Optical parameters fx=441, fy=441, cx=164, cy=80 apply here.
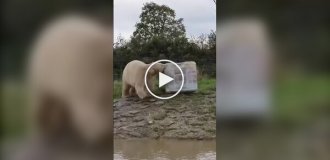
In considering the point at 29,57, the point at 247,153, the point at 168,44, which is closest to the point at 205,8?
the point at 168,44

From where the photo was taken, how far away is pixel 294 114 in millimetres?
1923

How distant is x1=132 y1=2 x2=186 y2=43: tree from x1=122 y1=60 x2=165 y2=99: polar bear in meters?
0.22

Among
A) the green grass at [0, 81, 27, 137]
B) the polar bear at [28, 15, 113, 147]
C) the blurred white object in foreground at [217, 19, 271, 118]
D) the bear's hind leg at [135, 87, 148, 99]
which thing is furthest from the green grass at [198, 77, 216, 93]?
the green grass at [0, 81, 27, 137]

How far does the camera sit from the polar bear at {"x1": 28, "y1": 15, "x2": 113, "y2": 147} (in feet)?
5.92

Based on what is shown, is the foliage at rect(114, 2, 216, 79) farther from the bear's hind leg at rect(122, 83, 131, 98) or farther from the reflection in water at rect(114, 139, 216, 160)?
the reflection in water at rect(114, 139, 216, 160)

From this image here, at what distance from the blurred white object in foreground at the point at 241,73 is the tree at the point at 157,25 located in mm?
1441

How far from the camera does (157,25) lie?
11.4ft

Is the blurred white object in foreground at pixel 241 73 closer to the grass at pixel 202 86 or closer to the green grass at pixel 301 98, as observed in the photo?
the green grass at pixel 301 98

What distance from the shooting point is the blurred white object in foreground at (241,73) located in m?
1.92

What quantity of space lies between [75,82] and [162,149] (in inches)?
85.2

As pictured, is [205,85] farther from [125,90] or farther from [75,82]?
[75,82]

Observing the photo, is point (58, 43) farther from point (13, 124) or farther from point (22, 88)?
point (13, 124)

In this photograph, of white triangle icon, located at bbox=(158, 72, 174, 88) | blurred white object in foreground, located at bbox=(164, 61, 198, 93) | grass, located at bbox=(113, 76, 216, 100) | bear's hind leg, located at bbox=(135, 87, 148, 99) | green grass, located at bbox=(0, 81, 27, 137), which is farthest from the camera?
bear's hind leg, located at bbox=(135, 87, 148, 99)

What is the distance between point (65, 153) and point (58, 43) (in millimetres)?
462
